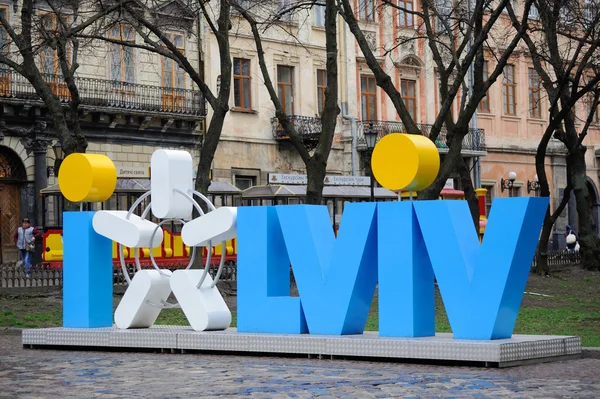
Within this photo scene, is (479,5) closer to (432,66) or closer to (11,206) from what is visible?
(11,206)

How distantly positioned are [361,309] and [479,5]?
11514mm

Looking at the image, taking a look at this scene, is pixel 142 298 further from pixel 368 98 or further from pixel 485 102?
pixel 485 102

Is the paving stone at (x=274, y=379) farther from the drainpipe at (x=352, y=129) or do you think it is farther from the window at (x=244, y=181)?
the drainpipe at (x=352, y=129)

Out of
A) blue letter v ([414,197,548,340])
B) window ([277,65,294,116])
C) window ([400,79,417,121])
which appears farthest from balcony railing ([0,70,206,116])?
blue letter v ([414,197,548,340])

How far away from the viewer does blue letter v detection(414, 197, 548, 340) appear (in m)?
13.2

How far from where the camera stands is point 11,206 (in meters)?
38.0

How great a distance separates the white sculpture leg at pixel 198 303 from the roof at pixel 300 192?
22.3 m

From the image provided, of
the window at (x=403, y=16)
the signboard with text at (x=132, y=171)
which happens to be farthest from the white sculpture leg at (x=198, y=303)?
the window at (x=403, y=16)

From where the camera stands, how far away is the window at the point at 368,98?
47688mm

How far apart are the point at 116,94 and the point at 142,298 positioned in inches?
954

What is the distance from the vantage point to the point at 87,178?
16.5 meters

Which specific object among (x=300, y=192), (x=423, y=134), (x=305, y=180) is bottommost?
(x=300, y=192)

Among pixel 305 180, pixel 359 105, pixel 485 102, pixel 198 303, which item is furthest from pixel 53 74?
pixel 198 303

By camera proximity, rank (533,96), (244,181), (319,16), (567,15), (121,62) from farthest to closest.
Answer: (533,96) → (319,16) → (244,181) → (121,62) → (567,15)
